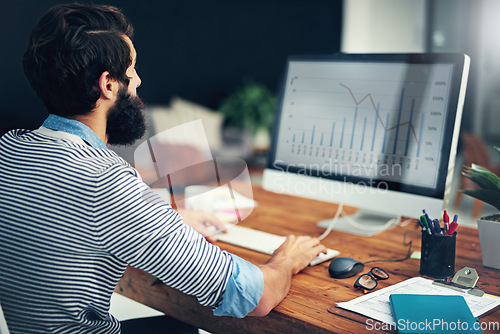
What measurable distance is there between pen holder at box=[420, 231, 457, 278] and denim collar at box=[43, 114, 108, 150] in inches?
29.7

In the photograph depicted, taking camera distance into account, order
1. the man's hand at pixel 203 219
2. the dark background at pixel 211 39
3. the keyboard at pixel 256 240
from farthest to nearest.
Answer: the dark background at pixel 211 39 < the man's hand at pixel 203 219 < the keyboard at pixel 256 240

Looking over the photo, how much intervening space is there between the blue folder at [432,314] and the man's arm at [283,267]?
214mm

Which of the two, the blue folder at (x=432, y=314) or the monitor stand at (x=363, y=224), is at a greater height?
the blue folder at (x=432, y=314)

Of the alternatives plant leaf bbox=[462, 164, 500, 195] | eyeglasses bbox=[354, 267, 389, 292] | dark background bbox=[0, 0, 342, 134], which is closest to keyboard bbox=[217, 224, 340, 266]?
eyeglasses bbox=[354, 267, 389, 292]

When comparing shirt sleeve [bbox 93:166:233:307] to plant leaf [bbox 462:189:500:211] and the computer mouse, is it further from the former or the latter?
plant leaf [bbox 462:189:500:211]

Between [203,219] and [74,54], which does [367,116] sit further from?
[74,54]

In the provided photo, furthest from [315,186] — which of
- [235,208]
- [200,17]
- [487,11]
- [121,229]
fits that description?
[487,11]

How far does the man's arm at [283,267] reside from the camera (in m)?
0.89

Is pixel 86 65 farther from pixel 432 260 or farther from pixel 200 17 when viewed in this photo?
pixel 200 17

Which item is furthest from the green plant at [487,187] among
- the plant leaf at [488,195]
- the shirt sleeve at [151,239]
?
the shirt sleeve at [151,239]

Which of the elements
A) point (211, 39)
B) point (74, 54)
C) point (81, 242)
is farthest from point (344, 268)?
point (211, 39)

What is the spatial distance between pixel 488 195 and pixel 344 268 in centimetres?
40

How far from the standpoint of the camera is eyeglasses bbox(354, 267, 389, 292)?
968 mm

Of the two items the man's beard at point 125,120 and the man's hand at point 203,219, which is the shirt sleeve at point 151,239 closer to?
the man's beard at point 125,120
